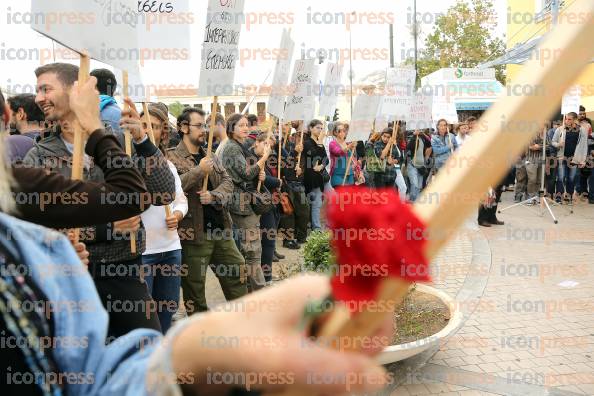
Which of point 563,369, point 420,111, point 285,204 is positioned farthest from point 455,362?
point 420,111

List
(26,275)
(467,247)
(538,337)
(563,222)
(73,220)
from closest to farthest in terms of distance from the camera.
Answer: (26,275) → (73,220) → (538,337) → (467,247) → (563,222)

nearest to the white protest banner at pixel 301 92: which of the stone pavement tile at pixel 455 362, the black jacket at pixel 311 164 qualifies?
the black jacket at pixel 311 164

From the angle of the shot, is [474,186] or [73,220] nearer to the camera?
[474,186]

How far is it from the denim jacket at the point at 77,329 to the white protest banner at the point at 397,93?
9.31 meters

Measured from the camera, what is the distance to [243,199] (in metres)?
5.52

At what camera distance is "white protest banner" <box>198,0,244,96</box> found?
14.2ft

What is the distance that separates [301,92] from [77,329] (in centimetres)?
688

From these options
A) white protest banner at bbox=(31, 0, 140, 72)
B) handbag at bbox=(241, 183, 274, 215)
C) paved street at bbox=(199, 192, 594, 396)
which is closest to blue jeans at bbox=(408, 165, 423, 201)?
paved street at bbox=(199, 192, 594, 396)

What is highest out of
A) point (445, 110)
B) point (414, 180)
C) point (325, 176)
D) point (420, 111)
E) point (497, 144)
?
point (445, 110)

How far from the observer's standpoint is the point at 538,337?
4.34m

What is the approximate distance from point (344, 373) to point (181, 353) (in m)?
0.24

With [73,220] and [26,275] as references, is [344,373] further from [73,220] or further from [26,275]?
[73,220]

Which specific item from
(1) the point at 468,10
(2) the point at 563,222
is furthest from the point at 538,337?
(1) the point at 468,10

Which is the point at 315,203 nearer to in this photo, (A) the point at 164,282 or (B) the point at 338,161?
(B) the point at 338,161
